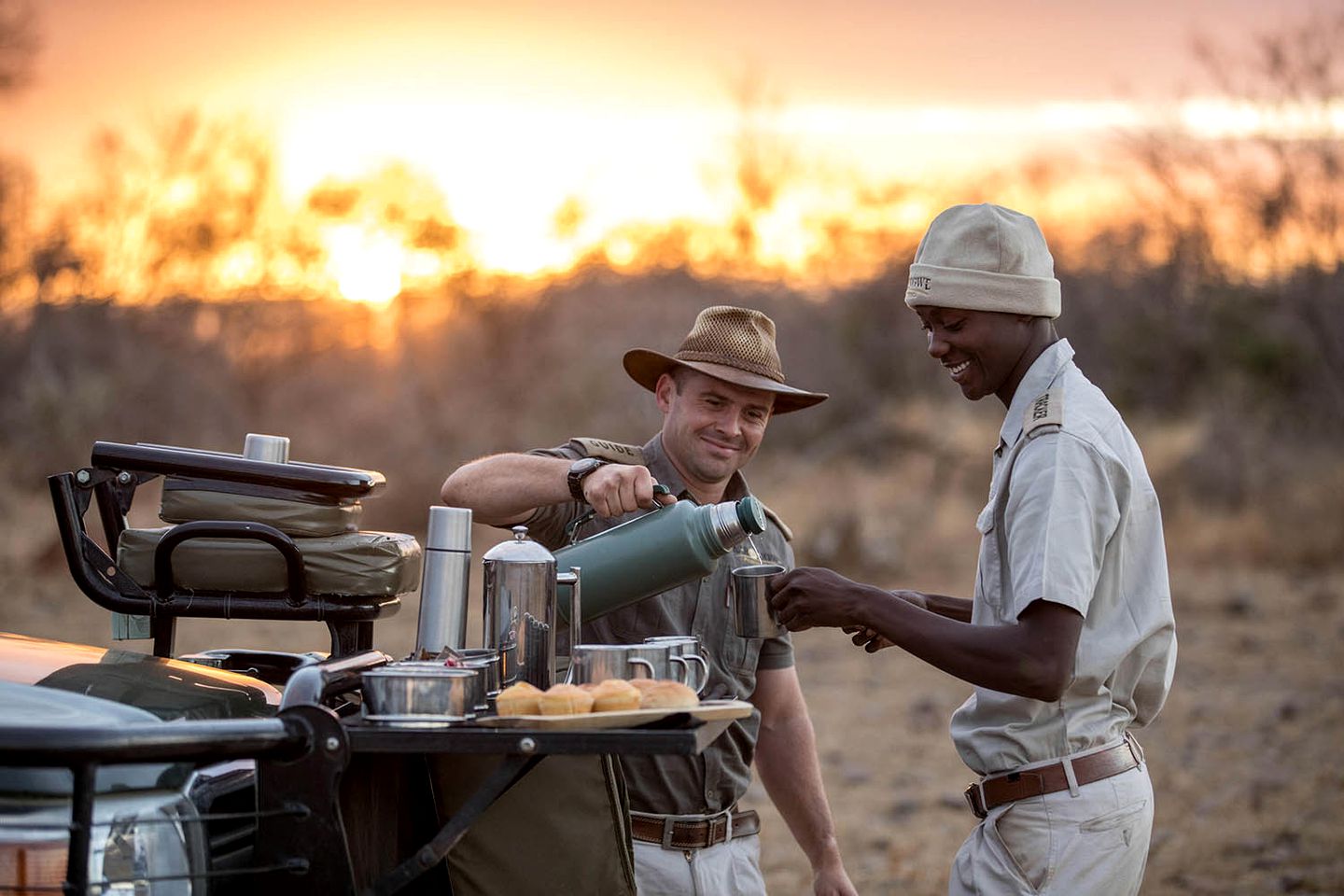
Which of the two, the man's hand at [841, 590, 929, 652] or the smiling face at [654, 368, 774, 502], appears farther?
the smiling face at [654, 368, 774, 502]

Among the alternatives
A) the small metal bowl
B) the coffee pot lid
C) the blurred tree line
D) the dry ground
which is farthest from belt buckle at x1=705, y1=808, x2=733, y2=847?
the blurred tree line

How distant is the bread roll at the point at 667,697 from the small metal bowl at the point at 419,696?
30cm

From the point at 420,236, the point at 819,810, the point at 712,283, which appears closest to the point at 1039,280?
the point at 819,810

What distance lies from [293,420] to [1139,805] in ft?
87.4

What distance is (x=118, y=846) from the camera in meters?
2.47

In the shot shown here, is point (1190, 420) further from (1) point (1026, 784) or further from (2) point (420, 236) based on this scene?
(1) point (1026, 784)

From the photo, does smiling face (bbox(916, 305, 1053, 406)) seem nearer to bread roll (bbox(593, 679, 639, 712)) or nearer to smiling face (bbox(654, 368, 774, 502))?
smiling face (bbox(654, 368, 774, 502))

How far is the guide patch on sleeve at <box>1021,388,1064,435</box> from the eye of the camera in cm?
311

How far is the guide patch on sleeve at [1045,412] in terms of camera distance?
3.11m

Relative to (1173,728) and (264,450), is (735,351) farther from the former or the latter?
Result: (1173,728)

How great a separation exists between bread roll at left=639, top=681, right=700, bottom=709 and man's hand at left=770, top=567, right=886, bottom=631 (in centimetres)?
64

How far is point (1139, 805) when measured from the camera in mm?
3219

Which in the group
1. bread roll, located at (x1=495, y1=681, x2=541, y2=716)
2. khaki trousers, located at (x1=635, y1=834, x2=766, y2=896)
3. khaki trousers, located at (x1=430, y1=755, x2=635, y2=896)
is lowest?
khaki trousers, located at (x1=635, y1=834, x2=766, y2=896)

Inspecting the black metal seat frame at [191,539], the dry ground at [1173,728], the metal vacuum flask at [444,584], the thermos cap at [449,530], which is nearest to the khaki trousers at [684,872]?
the black metal seat frame at [191,539]
